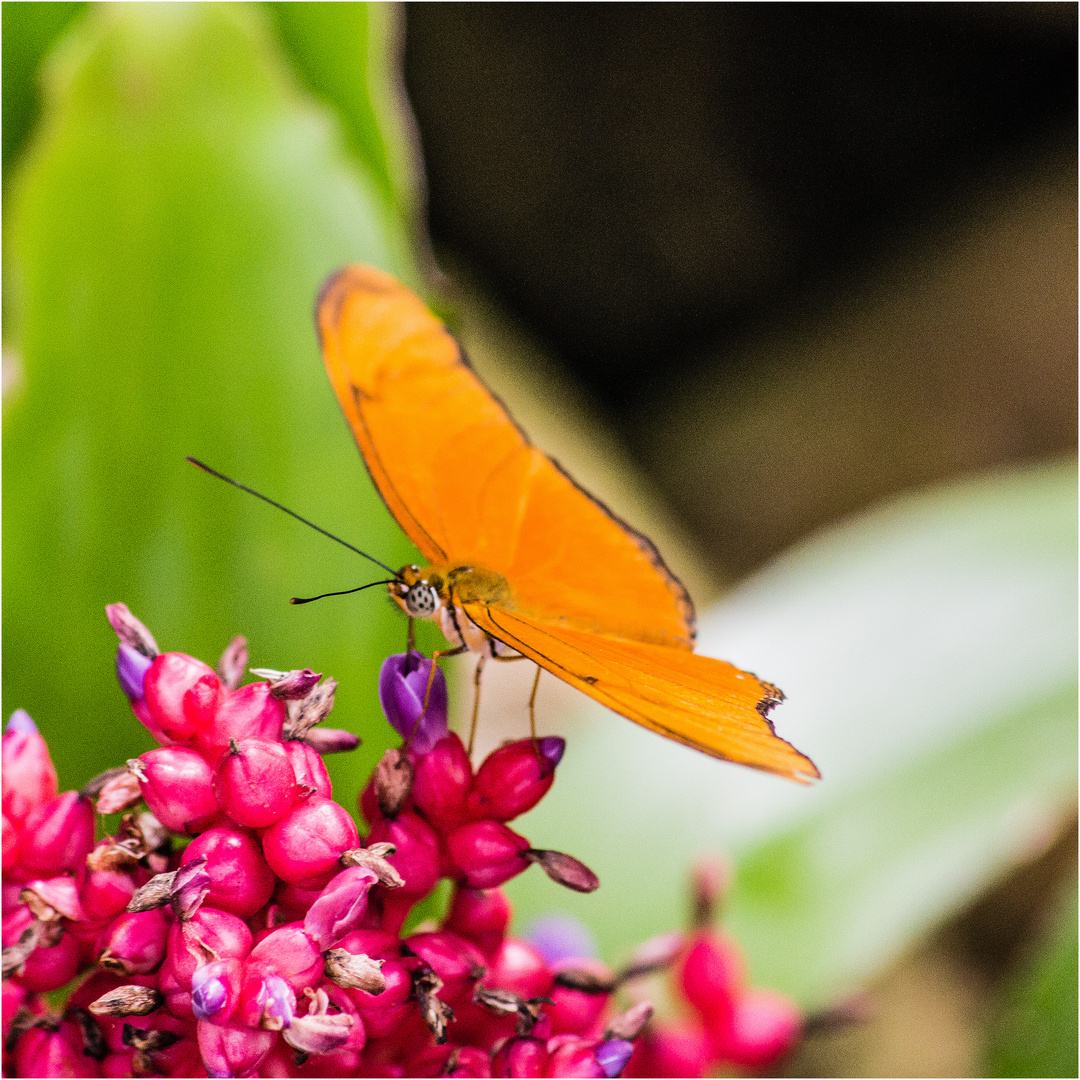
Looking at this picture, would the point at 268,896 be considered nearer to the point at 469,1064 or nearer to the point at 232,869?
the point at 232,869

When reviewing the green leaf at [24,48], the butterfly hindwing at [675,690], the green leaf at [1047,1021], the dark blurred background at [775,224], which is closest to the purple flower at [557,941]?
the butterfly hindwing at [675,690]

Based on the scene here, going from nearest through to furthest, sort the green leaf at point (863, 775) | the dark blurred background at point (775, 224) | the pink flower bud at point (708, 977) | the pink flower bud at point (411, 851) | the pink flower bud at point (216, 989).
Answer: the pink flower bud at point (216, 989) → the pink flower bud at point (411, 851) → the pink flower bud at point (708, 977) → the green leaf at point (863, 775) → the dark blurred background at point (775, 224)

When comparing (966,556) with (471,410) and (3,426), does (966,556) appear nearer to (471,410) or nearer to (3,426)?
(471,410)

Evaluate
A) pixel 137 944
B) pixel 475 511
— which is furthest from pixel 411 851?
pixel 475 511

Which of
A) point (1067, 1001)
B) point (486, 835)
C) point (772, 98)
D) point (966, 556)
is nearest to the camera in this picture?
point (486, 835)

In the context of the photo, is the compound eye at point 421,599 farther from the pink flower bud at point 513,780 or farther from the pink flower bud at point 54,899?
the pink flower bud at point 54,899

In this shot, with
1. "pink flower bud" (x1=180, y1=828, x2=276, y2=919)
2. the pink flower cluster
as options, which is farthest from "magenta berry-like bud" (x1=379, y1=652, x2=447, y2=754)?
"pink flower bud" (x1=180, y1=828, x2=276, y2=919)

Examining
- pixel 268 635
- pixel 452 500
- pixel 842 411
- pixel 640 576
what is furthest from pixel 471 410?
pixel 842 411
